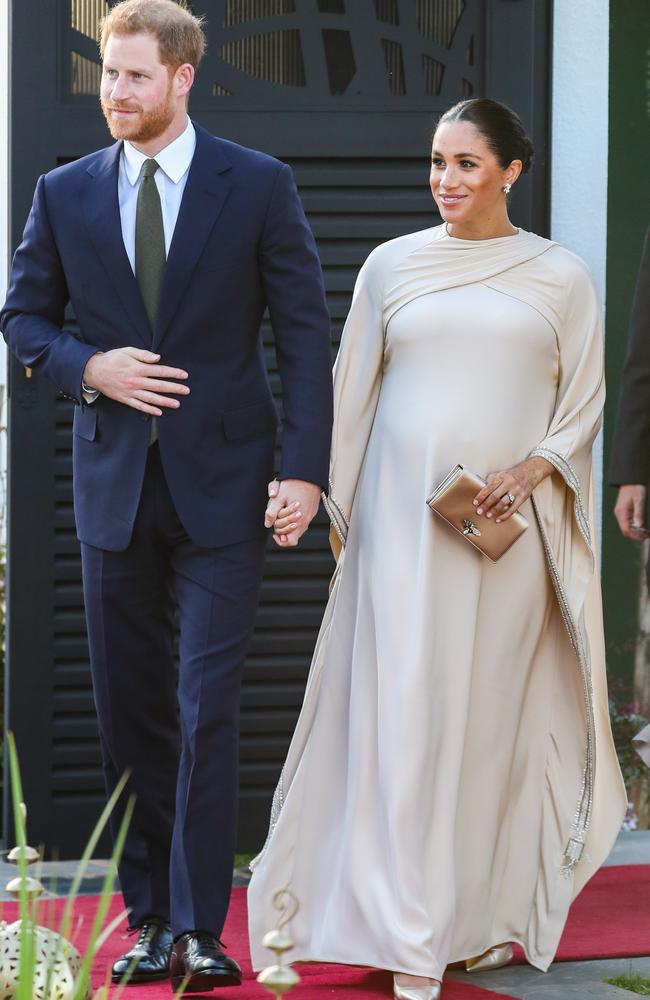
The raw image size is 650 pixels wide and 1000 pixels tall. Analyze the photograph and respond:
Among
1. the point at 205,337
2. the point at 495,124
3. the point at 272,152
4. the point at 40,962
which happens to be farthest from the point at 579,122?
the point at 40,962

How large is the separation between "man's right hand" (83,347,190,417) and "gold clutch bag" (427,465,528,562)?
589mm

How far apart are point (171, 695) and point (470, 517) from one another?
2.55ft

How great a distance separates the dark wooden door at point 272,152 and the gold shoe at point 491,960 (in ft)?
4.05

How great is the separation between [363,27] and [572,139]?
0.75 meters

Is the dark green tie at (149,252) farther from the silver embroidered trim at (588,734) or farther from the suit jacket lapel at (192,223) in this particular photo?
the silver embroidered trim at (588,734)

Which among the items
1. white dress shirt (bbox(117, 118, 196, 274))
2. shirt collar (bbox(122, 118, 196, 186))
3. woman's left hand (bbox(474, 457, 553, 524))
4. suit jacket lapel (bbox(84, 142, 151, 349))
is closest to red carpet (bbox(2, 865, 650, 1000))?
woman's left hand (bbox(474, 457, 553, 524))

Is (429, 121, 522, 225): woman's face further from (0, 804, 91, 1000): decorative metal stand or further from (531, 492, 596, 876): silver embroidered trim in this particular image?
(0, 804, 91, 1000): decorative metal stand

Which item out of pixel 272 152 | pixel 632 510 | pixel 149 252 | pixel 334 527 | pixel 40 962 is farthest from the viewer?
pixel 272 152

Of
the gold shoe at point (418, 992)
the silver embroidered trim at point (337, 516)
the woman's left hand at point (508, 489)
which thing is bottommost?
the gold shoe at point (418, 992)

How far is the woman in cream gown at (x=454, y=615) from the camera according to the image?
11.7 ft

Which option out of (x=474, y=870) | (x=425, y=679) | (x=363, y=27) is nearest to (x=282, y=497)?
(x=425, y=679)

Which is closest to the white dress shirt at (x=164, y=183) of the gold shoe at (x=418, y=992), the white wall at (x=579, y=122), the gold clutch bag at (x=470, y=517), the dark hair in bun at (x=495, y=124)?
the dark hair in bun at (x=495, y=124)

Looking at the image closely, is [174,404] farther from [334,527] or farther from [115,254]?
[334,527]

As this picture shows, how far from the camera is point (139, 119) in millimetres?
3430
